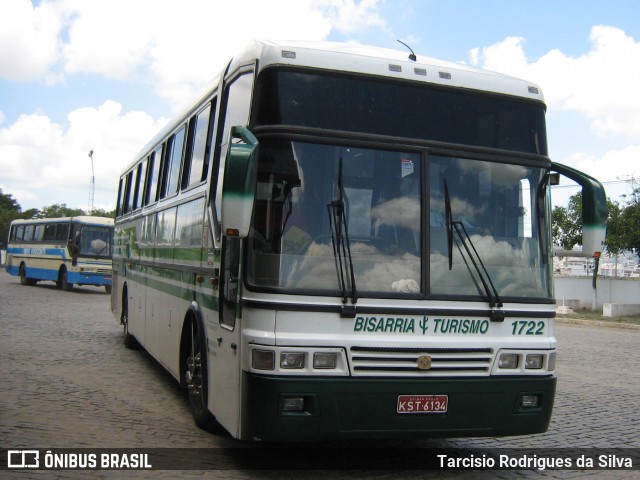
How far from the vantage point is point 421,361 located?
5934mm

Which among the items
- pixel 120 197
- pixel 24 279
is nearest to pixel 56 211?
pixel 24 279

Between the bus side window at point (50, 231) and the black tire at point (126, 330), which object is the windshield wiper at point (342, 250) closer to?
the black tire at point (126, 330)

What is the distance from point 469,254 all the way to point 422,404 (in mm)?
1185

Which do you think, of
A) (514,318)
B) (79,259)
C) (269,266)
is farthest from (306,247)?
(79,259)

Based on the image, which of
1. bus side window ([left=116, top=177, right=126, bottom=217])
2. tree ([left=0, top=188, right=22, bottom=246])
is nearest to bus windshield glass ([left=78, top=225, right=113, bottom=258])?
bus side window ([left=116, top=177, right=126, bottom=217])

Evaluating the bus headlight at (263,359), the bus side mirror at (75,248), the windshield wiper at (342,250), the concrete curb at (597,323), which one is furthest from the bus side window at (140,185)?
the bus side mirror at (75,248)

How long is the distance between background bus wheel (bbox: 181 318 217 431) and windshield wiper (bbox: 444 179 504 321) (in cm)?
251

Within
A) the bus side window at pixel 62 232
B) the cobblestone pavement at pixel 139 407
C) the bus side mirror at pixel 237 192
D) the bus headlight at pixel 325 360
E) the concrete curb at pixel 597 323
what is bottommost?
the concrete curb at pixel 597 323

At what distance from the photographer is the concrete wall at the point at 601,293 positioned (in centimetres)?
3291

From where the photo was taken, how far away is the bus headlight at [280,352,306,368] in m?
5.68

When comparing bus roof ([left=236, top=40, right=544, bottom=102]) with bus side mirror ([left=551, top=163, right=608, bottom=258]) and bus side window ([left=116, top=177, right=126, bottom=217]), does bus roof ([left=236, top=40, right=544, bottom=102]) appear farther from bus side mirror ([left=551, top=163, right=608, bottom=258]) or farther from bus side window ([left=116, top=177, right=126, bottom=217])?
bus side window ([left=116, top=177, right=126, bottom=217])

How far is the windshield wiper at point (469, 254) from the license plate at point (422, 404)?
29.2 inches

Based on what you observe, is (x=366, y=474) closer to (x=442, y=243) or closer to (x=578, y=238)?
(x=442, y=243)

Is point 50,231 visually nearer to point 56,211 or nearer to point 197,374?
point 197,374
